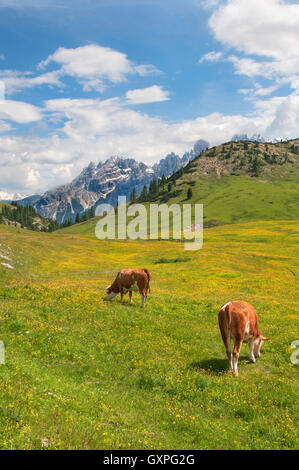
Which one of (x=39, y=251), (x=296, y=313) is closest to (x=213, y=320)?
(x=296, y=313)

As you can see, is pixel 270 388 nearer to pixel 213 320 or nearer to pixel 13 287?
pixel 213 320

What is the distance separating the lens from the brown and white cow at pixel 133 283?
24141mm

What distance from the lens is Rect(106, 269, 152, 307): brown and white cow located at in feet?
79.2

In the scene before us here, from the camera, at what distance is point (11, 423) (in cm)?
799

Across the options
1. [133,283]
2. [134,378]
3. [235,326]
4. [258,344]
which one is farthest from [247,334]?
[133,283]

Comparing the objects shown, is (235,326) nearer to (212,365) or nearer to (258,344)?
(212,365)

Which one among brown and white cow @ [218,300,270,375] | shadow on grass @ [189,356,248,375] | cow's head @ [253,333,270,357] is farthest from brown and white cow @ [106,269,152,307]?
brown and white cow @ [218,300,270,375]

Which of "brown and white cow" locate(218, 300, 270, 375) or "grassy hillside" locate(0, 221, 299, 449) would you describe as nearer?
"grassy hillside" locate(0, 221, 299, 449)

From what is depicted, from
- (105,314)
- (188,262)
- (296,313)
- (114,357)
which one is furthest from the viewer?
(188,262)

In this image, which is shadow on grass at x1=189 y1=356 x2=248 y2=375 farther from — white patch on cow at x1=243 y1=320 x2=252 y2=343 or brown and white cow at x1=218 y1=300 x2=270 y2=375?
white patch on cow at x1=243 y1=320 x2=252 y2=343

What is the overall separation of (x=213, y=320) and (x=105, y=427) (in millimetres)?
15459

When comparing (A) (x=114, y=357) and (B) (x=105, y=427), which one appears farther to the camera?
(A) (x=114, y=357)

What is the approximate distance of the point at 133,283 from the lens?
24.3 meters

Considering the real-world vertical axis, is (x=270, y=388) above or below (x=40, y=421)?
below
